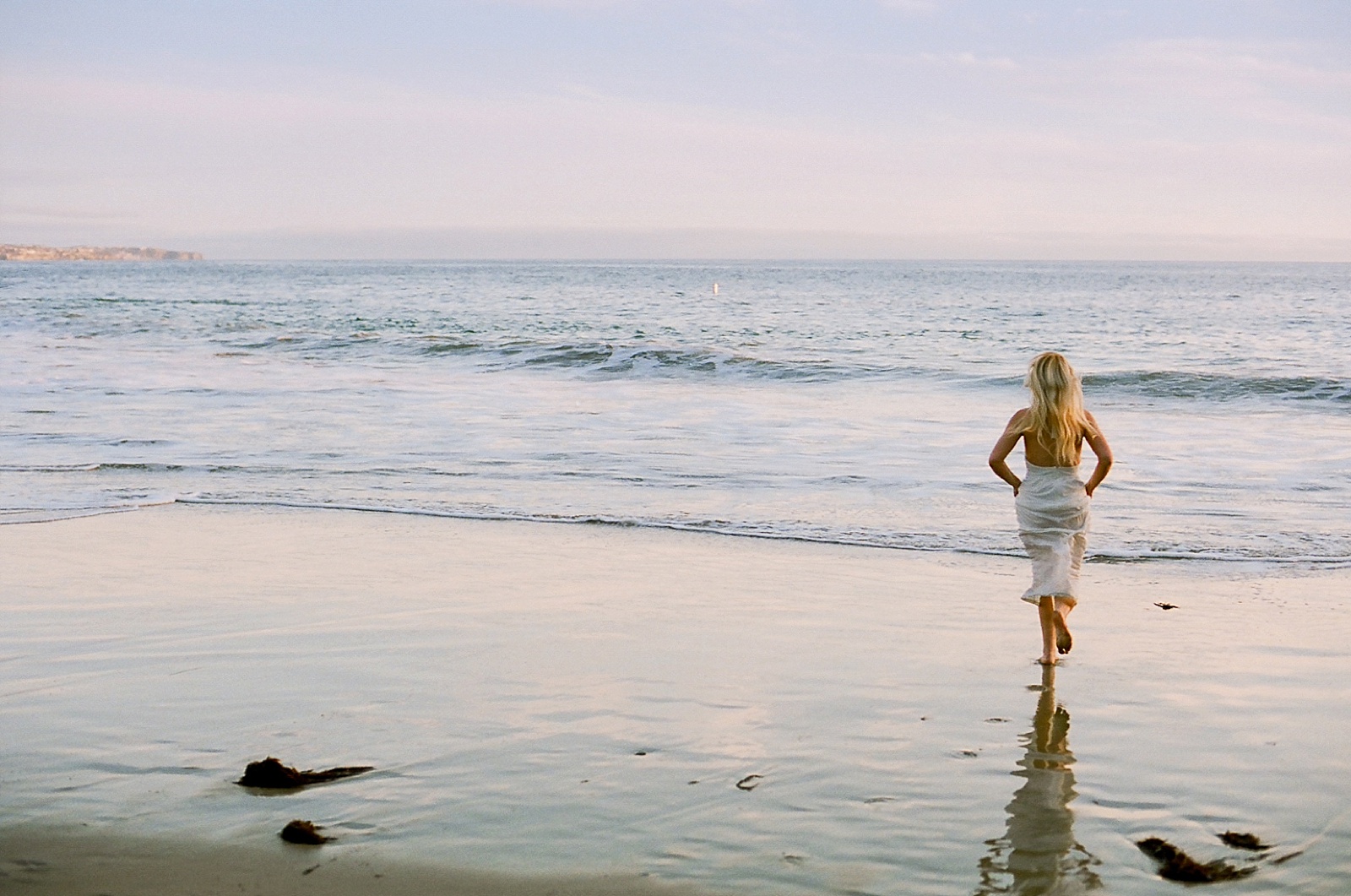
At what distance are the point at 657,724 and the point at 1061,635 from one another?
1.99 m

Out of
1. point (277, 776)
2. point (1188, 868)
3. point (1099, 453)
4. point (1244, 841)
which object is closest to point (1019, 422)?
point (1099, 453)

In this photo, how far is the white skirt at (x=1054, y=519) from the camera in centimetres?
570

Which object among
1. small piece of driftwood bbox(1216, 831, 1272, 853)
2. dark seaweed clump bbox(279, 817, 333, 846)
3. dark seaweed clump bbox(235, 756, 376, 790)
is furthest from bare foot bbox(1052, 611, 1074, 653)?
dark seaweed clump bbox(279, 817, 333, 846)

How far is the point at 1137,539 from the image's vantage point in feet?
27.6

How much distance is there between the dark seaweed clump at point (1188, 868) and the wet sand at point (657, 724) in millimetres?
44

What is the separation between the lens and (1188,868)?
132 inches

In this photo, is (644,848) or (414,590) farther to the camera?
(414,590)

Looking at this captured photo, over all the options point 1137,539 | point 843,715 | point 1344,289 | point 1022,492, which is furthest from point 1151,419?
point 1344,289

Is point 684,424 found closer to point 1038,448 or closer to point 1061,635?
point 1038,448

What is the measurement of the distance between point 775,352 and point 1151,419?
12.3 metres

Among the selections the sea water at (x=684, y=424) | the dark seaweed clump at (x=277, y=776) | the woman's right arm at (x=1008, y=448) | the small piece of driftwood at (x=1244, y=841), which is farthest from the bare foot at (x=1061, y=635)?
the dark seaweed clump at (x=277, y=776)

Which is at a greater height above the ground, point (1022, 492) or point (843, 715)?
point (1022, 492)

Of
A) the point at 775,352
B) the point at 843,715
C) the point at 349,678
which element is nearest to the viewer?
the point at 843,715

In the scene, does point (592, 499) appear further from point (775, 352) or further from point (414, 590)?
point (775, 352)
